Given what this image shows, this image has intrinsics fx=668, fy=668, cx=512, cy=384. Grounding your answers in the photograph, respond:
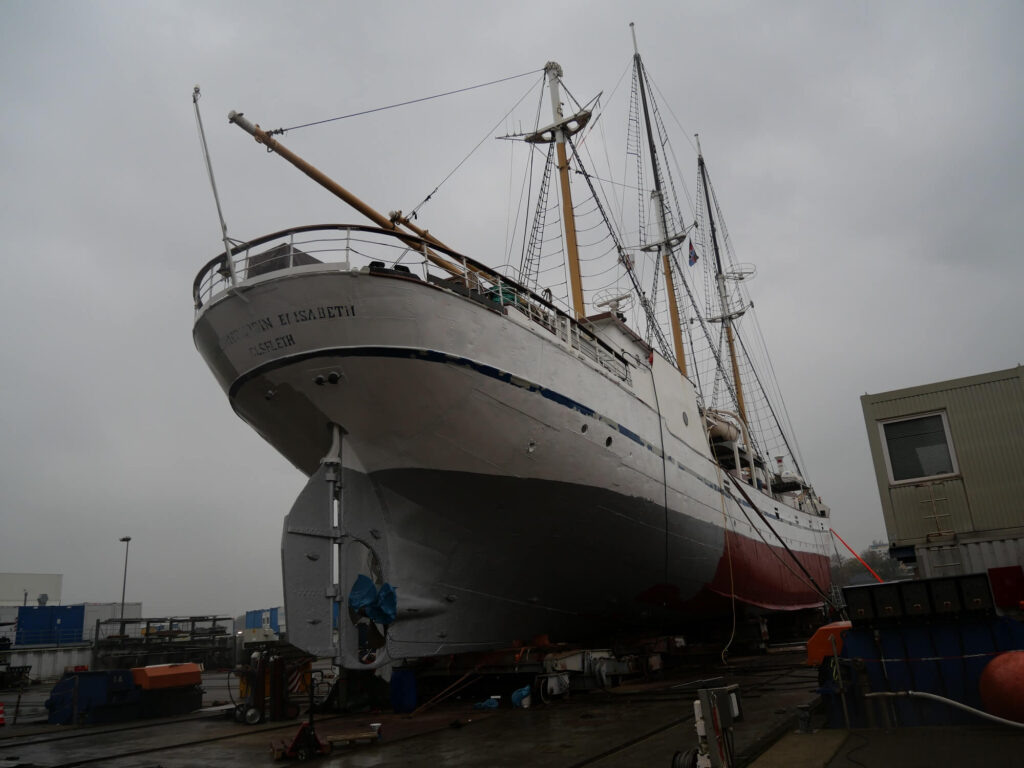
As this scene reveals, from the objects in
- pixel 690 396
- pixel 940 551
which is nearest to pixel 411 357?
pixel 940 551

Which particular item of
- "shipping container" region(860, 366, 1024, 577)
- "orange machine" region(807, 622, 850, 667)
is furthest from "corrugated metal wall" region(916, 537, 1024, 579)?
"orange machine" region(807, 622, 850, 667)

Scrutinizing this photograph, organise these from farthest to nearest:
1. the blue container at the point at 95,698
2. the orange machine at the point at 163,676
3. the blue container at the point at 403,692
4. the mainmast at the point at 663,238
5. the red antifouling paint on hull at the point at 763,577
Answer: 1. the mainmast at the point at 663,238
2. the red antifouling paint on hull at the point at 763,577
3. the orange machine at the point at 163,676
4. the blue container at the point at 95,698
5. the blue container at the point at 403,692

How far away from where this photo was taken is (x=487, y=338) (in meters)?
9.02

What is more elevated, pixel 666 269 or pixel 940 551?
pixel 666 269

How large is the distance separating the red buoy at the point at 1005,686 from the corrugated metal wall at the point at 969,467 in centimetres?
350

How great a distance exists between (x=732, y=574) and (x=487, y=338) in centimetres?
928

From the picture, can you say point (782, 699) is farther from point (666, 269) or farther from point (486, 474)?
point (666, 269)

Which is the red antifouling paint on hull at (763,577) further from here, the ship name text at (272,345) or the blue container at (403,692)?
the ship name text at (272,345)

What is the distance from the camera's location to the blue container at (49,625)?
33406 millimetres

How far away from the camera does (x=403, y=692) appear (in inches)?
399

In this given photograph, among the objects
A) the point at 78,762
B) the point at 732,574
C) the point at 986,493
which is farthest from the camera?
the point at 732,574

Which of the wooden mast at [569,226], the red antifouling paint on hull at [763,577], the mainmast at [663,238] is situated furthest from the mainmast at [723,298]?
the wooden mast at [569,226]

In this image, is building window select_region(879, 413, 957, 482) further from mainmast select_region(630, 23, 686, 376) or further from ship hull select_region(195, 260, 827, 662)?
mainmast select_region(630, 23, 686, 376)

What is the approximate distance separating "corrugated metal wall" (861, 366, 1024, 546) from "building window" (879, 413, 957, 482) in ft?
0.32
